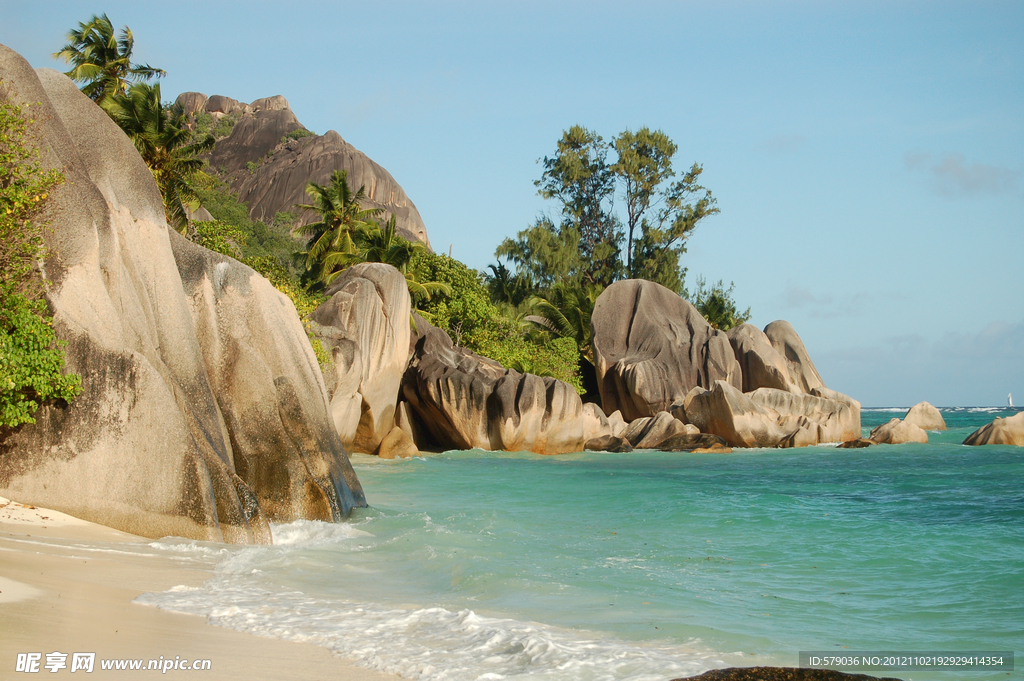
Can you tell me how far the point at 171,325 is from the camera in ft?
26.8

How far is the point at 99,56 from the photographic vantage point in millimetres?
25781

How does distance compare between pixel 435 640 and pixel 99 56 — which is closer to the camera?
pixel 435 640

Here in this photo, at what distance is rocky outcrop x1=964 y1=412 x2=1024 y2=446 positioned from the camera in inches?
1046

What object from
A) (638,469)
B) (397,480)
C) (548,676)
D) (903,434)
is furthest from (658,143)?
(548,676)

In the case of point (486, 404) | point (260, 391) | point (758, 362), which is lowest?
point (486, 404)

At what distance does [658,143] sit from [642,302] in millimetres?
11653

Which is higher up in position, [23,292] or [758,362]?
[758,362]

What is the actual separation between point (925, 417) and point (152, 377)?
1437 inches

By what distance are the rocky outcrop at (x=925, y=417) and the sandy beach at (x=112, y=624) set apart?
3633cm

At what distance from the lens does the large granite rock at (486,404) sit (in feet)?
72.0

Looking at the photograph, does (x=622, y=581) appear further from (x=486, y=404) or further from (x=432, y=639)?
(x=486, y=404)

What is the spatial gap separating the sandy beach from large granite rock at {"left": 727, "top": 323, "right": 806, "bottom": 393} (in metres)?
27.8

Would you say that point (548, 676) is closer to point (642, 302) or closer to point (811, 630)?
point (811, 630)

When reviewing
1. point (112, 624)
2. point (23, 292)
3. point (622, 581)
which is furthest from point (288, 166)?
point (112, 624)
